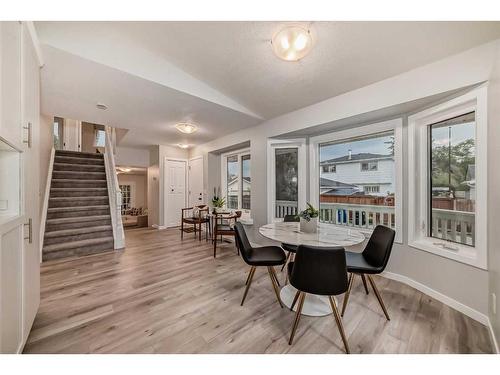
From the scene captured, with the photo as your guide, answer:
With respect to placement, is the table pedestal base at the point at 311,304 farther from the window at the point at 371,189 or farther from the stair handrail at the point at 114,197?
the stair handrail at the point at 114,197

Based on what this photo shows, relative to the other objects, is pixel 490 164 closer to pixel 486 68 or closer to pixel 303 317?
pixel 486 68

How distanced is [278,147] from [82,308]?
11.2 feet

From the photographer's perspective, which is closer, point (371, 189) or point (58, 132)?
point (371, 189)

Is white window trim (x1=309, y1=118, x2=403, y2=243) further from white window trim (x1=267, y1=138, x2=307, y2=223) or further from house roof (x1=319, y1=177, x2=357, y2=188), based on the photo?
house roof (x1=319, y1=177, x2=357, y2=188)

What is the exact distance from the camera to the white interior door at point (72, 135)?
5836 millimetres

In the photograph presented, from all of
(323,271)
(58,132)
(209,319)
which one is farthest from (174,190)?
(323,271)

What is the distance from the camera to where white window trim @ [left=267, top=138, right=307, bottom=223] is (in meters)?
3.51

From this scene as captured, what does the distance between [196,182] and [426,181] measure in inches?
201

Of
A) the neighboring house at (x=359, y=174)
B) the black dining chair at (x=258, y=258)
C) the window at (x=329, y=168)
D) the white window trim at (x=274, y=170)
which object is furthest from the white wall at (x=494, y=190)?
the white window trim at (x=274, y=170)

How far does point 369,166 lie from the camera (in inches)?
113

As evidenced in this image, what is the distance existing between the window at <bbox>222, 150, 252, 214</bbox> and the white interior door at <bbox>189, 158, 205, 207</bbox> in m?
0.81

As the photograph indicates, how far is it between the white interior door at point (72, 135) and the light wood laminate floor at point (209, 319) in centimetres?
476

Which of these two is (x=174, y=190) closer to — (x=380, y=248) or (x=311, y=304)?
(x=311, y=304)
